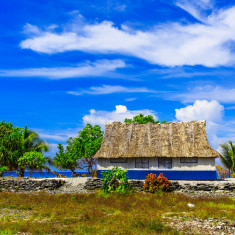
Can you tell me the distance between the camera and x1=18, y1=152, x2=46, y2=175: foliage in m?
32.4

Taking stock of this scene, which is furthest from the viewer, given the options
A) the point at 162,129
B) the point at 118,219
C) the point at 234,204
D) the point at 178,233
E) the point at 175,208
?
the point at 162,129

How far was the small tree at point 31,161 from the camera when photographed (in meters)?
32.4

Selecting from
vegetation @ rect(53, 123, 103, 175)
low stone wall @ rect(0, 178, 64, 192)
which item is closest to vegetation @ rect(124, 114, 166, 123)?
vegetation @ rect(53, 123, 103, 175)

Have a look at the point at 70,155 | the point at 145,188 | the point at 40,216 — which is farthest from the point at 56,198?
the point at 70,155

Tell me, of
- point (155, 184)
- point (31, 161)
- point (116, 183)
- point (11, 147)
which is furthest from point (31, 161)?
point (155, 184)

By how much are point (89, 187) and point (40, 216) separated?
1184cm

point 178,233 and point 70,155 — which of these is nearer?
point 178,233

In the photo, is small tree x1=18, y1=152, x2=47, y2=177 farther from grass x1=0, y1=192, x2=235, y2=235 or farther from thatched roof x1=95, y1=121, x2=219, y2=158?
grass x1=0, y1=192, x2=235, y2=235

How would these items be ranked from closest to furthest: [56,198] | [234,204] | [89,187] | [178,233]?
[178,233] → [234,204] → [56,198] → [89,187]

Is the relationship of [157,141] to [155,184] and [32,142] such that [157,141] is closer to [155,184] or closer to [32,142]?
[155,184]

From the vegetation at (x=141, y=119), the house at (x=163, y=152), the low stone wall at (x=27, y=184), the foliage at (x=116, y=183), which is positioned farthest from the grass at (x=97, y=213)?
the vegetation at (x=141, y=119)

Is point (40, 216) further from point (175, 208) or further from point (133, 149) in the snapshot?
point (133, 149)

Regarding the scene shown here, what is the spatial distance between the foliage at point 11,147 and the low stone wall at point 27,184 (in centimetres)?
783

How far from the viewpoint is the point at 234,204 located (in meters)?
18.3
